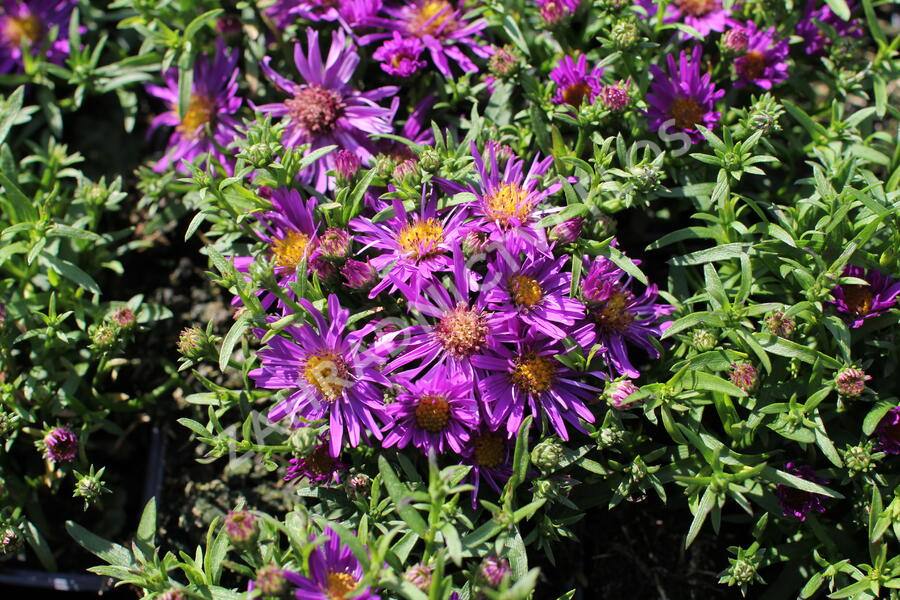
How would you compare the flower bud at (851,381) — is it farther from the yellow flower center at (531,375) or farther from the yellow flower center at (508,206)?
the yellow flower center at (508,206)

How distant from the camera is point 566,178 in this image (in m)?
2.45

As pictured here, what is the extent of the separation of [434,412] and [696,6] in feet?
6.25

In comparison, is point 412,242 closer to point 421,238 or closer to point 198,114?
point 421,238

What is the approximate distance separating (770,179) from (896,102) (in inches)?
39.5

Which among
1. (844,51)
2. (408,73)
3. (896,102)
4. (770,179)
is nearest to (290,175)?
(408,73)

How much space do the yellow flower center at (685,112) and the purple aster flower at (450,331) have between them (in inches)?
40.4

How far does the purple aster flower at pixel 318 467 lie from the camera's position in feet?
7.61

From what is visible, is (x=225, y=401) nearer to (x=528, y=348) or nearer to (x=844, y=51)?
(x=528, y=348)

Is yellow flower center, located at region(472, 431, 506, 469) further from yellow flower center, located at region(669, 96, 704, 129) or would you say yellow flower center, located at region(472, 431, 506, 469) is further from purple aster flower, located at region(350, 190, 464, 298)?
yellow flower center, located at region(669, 96, 704, 129)

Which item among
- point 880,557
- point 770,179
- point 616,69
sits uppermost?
point 616,69

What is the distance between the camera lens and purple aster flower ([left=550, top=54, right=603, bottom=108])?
2604 millimetres

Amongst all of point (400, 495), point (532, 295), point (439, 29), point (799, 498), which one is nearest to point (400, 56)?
point (439, 29)

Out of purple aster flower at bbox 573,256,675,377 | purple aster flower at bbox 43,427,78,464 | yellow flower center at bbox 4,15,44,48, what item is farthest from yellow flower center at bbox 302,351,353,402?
yellow flower center at bbox 4,15,44,48

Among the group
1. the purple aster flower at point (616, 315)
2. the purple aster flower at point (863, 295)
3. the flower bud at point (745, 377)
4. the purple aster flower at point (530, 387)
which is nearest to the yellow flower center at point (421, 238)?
the purple aster flower at point (530, 387)
